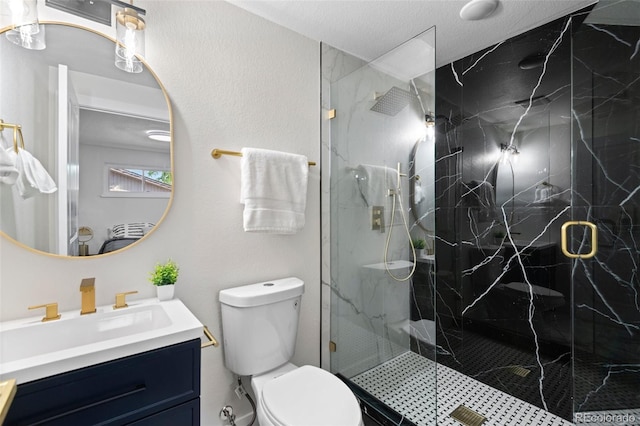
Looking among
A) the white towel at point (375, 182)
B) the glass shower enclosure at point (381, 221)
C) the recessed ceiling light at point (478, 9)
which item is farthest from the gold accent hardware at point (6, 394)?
the recessed ceiling light at point (478, 9)

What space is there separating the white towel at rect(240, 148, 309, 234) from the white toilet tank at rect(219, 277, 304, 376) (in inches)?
13.4

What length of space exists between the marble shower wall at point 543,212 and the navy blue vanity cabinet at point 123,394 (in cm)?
180

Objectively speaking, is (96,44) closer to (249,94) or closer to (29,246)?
(249,94)

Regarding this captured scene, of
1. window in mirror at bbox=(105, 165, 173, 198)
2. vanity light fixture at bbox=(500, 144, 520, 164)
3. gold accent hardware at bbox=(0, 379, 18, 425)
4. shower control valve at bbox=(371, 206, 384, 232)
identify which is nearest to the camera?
gold accent hardware at bbox=(0, 379, 18, 425)

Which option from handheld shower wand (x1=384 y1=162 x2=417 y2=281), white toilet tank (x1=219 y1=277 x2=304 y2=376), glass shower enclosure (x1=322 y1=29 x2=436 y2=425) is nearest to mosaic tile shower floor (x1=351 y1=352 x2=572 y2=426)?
glass shower enclosure (x1=322 y1=29 x2=436 y2=425)

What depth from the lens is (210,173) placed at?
1603mm

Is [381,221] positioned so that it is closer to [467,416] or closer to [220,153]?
[220,153]

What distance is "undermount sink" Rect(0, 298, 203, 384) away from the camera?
837 millimetres

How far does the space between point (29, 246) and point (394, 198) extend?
5.53ft

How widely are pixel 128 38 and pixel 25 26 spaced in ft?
1.08

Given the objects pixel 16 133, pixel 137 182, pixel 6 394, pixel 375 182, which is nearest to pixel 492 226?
pixel 375 182

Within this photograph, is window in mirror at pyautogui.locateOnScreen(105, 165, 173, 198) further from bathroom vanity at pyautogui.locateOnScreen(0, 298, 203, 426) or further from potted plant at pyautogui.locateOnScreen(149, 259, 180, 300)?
bathroom vanity at pyautogui.locateOnScreen(0, 298, 203, 426)

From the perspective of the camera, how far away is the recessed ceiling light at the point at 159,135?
1.42 m

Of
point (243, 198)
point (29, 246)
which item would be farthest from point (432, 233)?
point (29, 246)
